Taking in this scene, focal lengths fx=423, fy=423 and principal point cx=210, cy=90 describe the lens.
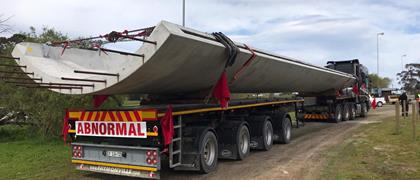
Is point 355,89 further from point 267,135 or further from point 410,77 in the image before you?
point 410,77

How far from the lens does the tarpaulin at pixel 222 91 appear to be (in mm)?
9023

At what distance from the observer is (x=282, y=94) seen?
1590 cm

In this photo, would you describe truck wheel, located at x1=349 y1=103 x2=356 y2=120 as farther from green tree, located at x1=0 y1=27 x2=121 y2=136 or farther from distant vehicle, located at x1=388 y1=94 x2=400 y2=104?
distant vehicle, located at x1=388 y1=94 x2=400 y2=104

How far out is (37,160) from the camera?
1039cm

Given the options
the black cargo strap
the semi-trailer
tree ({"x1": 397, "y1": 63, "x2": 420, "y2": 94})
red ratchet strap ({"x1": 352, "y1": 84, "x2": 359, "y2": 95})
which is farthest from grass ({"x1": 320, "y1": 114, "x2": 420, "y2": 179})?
tree ({"x1": 397, "y1": 63, "x2": 420, "y2": 94})

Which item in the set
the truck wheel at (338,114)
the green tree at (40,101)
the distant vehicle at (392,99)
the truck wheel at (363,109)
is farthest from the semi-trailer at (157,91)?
the distant vehicle at (392,99)

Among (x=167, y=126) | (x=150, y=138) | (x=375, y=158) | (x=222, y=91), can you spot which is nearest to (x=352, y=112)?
(x=375, y=158)

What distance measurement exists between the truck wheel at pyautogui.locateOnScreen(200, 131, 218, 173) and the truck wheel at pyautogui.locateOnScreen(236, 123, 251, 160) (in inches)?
45.9

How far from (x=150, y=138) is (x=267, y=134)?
5.45m

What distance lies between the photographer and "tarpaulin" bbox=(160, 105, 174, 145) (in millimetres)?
7180

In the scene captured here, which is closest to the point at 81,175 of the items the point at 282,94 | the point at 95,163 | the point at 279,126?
the point at 95,163

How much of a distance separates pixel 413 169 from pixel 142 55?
609 centimetres

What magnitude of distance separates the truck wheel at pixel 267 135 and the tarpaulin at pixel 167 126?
482 centimetres

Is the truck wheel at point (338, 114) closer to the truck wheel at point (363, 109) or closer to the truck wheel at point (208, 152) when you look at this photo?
the truck wheel at point (363, 109)
